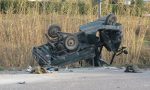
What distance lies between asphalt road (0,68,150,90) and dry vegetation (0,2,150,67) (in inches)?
87.3

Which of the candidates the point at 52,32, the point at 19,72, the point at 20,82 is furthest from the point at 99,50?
the point at 20,82

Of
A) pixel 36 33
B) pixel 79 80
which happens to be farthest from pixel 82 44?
pixel 79 80

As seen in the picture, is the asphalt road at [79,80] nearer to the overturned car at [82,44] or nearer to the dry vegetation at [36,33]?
the overturned car at [82,44]

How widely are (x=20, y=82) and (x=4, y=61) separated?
3.88m

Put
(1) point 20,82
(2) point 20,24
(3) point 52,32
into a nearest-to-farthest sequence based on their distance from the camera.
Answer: (1) point 20,82, (3) point 52,32, (2) point 20,24

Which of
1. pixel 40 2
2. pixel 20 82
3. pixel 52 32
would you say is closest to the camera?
pixel 20 82

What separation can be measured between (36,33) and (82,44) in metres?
1.89


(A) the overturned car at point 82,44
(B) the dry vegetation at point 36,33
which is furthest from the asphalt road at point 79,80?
(B) the dry vegetation at point 36,33

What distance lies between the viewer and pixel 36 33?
50.2ft

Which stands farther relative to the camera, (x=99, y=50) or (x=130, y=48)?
(x=130, y=48)

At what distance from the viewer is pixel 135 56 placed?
15.8 m

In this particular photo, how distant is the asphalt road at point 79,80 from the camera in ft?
33.5

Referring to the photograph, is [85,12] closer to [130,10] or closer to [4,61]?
[130,10]

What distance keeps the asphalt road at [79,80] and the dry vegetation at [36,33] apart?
2.22 meters
